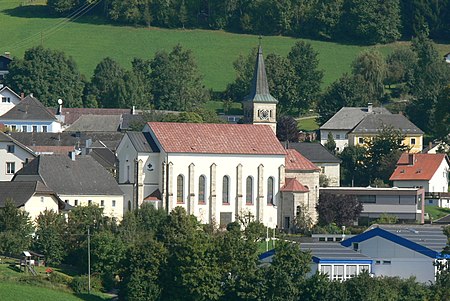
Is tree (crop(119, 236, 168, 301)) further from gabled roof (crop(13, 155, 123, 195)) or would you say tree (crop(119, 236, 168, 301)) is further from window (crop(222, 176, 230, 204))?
window (crop(222, 176, 230, 204))

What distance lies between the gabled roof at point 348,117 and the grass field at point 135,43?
16.8 m

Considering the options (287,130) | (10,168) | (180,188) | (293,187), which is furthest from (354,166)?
(10,168)

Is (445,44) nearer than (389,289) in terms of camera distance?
No

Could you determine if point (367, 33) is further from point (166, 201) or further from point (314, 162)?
point (166, 201)

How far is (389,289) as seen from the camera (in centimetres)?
8138

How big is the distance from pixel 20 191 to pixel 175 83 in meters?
54.7

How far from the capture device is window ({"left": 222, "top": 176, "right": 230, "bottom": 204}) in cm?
10688

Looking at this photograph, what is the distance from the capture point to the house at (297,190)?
107m

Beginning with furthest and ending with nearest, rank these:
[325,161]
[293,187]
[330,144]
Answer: [330,144]
[325,161]
[293,187]

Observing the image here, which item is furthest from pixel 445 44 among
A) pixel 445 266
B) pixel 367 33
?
pixel 445 266

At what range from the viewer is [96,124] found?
13488 cm

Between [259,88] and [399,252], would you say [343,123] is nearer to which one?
[259,88]

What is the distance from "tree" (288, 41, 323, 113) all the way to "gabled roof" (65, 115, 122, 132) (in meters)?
16.1

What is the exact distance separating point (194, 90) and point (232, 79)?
9.49 m
